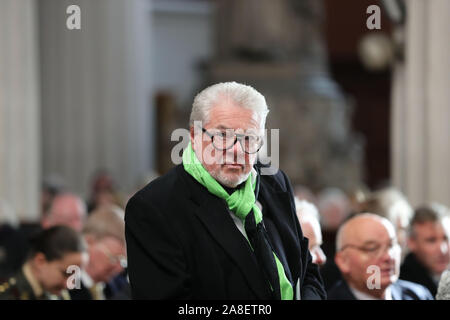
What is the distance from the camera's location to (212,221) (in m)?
3.09

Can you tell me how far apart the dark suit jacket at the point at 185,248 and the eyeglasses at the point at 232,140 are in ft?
0.61

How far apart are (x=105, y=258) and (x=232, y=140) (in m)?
2.87

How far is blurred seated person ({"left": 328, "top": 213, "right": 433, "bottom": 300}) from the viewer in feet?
14.3

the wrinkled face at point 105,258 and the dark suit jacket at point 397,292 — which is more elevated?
the dark suit jacket at point 397,292

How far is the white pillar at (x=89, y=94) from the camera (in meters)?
15.5

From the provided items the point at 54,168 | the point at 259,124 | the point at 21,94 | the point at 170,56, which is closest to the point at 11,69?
the point at 21,94

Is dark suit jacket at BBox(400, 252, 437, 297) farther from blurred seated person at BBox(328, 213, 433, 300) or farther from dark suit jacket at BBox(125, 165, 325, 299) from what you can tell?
dark suit jacket at BBox(125, 165, 325, 299)

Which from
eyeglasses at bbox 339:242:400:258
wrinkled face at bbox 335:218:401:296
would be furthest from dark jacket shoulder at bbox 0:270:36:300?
eyeglasses at bbox 339:242:400:258

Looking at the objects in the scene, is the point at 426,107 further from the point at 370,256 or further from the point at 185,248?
the point at 185,248

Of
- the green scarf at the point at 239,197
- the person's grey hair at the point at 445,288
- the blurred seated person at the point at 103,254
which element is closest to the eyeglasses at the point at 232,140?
the green scarf at the point at 239,197

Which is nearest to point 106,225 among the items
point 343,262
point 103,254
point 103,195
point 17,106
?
point 103,254

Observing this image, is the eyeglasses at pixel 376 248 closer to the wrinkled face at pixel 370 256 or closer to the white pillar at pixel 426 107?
the wrinkled face at pixel 370 256

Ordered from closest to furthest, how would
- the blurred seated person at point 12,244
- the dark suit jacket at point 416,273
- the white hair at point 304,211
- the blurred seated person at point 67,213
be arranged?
the white hair at point 304,211 → the dark suit jacket at point 416,273 → the blurred seated person at point 67,213 → the blurred seated person at point 12,244

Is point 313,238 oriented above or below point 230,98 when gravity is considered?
below
